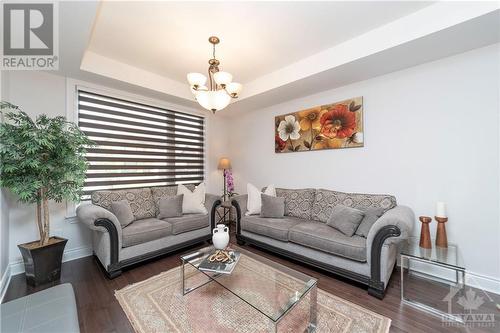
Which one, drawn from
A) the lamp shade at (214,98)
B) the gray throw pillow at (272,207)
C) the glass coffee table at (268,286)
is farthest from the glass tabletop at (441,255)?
the lamp shade at (214,98)

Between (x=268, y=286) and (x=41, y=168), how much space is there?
249 cm

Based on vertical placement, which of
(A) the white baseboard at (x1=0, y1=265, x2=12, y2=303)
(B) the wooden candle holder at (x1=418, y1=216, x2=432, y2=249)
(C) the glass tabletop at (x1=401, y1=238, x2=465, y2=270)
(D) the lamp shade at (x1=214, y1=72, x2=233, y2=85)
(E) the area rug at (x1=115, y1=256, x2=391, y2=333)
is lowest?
(E) the area rug at (x1=115, y1=256, x2=391, y2=333)

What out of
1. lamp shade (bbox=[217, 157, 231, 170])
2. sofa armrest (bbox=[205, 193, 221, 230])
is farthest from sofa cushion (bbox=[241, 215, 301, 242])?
lamp shade (bbox=[217, 157, 231, 170])

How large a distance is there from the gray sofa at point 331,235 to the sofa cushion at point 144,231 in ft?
3.56

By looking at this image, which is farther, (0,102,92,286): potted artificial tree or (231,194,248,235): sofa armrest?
(231,194,248,235): sofa armrest

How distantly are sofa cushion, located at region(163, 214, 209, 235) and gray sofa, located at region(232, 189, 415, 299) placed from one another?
0.54 meters

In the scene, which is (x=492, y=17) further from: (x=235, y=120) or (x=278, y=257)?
(x=235, y=120)

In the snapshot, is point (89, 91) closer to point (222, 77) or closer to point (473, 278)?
point (222, 77)

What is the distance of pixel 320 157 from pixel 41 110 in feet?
12.7

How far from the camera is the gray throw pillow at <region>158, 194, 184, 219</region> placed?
3.10 m

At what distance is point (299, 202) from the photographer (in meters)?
3.26

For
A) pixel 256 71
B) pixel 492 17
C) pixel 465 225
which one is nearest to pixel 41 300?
pixel 256 71

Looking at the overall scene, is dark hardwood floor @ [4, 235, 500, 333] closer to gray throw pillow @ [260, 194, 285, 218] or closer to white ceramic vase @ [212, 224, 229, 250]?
gray throw pillow @ [260, 194, 285, 218]

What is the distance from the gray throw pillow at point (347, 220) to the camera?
2.38 m
